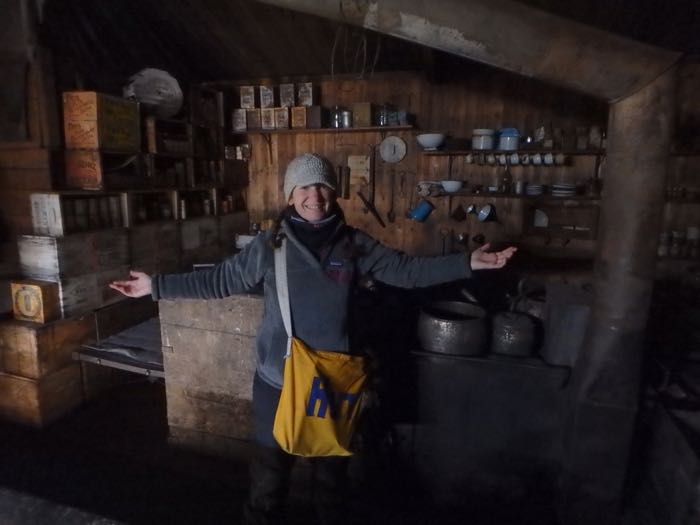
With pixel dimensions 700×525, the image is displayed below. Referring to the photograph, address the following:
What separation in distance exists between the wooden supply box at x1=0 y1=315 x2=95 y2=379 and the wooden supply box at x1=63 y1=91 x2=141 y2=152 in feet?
4.77

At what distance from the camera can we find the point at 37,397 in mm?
3414

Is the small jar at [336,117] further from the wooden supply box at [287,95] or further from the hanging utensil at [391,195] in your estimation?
the hanging utensil at [391,195]

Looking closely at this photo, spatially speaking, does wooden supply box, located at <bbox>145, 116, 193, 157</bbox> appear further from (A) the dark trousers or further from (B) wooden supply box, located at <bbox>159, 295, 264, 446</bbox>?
(A) the dark trousers

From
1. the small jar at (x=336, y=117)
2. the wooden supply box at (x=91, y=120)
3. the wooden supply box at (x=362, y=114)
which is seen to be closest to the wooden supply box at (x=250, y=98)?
the small jar at (x=336, y=117)

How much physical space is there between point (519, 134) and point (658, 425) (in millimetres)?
3232

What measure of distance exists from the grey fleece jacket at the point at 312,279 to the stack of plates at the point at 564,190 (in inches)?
121

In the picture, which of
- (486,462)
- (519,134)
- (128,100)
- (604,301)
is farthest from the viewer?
(519,134)

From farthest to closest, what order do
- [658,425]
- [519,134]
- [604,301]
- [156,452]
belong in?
[519,134], [156,452], [658,425], [604,301]

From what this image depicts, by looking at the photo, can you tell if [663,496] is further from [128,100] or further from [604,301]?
[128,100]

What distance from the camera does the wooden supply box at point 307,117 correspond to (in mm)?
5035

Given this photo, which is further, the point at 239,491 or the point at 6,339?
the point at 6,339

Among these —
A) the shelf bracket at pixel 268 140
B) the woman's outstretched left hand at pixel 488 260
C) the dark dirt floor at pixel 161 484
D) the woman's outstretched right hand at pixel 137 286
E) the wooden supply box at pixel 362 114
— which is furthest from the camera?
the shelf bracket at pixel 268 140

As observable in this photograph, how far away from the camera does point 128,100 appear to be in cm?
392

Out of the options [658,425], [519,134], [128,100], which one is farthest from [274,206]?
[658,425]
